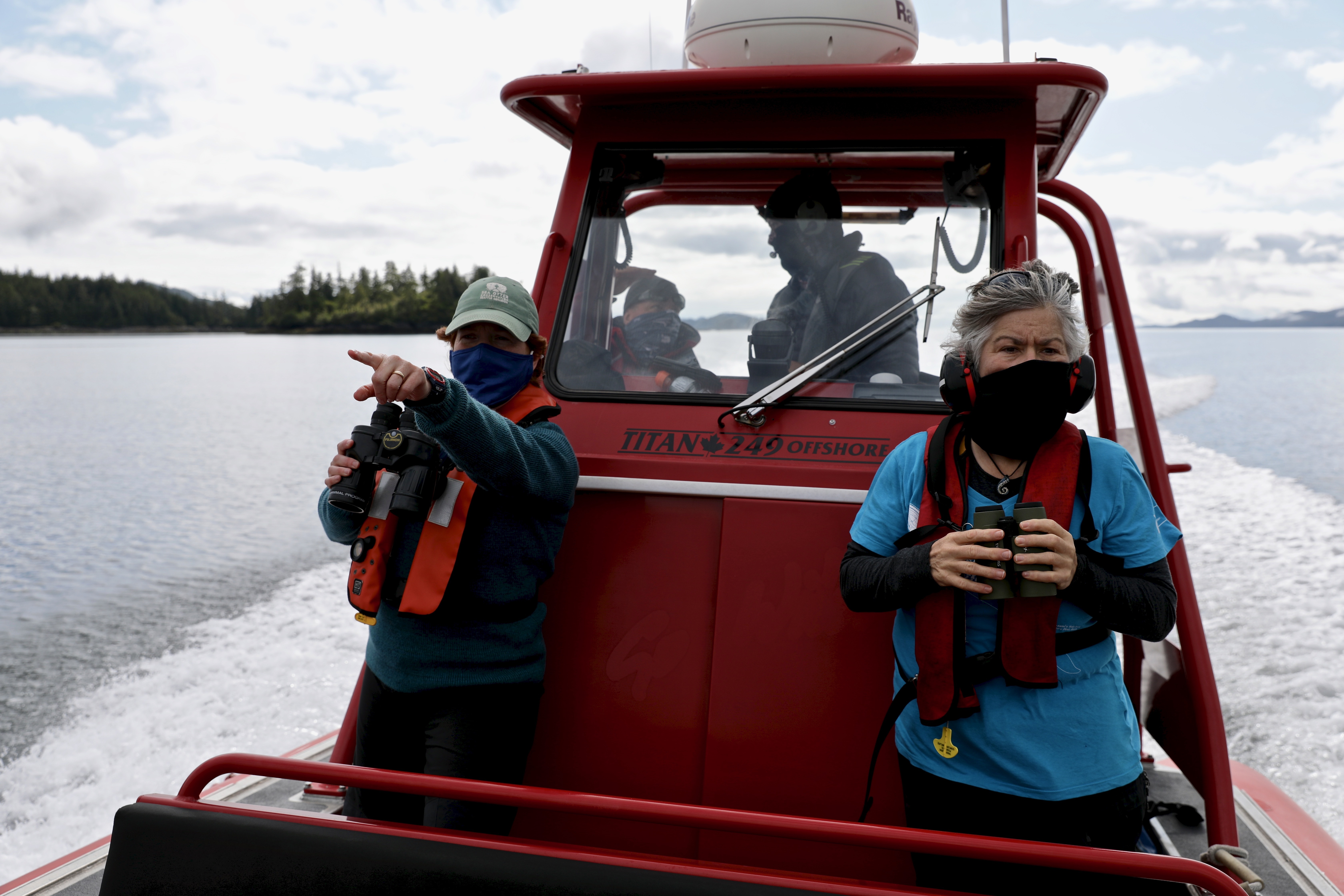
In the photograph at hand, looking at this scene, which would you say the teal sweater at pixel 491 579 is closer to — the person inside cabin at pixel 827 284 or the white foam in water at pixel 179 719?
the person inside cabin at pixel 827 284

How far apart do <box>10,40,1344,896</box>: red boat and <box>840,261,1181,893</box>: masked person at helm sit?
41 cm

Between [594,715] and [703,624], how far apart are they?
34 cm

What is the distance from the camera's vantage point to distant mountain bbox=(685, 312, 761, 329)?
2574 mm

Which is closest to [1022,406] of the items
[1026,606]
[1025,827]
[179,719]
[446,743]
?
[1026,606]

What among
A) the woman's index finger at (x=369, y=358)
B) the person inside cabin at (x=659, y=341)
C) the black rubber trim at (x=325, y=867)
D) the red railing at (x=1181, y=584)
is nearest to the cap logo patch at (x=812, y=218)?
the person inside cabin at (x=659, y=341)

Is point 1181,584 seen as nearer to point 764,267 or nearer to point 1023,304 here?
point 1023,304

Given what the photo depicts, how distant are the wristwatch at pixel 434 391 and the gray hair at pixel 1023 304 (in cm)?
89

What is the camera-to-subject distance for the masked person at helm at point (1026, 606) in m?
1.45

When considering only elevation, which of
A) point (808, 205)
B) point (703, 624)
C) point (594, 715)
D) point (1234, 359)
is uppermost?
point (1234, 359)

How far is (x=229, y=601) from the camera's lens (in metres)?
6.25

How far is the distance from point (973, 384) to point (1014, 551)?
303 mm

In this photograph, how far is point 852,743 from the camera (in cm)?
199

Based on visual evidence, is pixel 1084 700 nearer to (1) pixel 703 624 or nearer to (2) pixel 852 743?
(2) pixel 852 743

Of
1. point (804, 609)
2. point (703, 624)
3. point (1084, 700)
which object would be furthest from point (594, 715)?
point (1084, 700)
